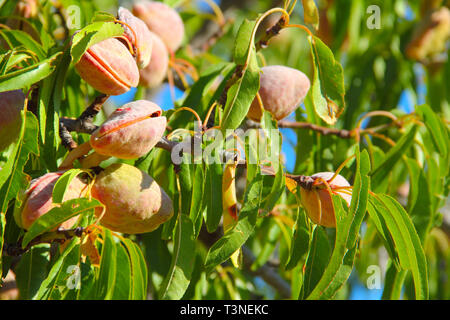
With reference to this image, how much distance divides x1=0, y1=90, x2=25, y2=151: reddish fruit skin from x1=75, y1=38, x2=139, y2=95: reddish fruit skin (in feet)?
0.37

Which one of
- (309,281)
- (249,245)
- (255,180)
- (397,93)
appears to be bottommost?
(249,245)

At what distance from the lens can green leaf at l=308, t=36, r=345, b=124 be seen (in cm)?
97

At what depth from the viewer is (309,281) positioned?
841mm

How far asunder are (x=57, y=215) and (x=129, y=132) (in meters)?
0.15

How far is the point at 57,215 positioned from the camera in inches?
29.9

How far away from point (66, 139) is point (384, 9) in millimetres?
1399

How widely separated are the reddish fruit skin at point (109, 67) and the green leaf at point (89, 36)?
0.03 metres

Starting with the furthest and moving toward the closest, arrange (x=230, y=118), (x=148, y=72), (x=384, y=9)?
1. (x=384, y=9)
2. (x=148, y=72)
3. (x=230, y=118)

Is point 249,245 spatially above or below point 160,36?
below

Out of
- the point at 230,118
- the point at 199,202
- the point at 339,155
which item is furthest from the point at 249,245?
the point at 230,118

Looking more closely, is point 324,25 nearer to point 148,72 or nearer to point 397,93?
point 397,93

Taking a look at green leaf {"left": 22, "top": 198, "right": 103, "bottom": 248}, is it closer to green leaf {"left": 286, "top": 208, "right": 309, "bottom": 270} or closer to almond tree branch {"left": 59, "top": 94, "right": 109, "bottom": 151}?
almond tree branch {"left": 59, "top": 94, "right": 109, "bottom": 151}

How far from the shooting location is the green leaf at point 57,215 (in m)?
0.75

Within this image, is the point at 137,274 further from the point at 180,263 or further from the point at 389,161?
the point at 389,161
